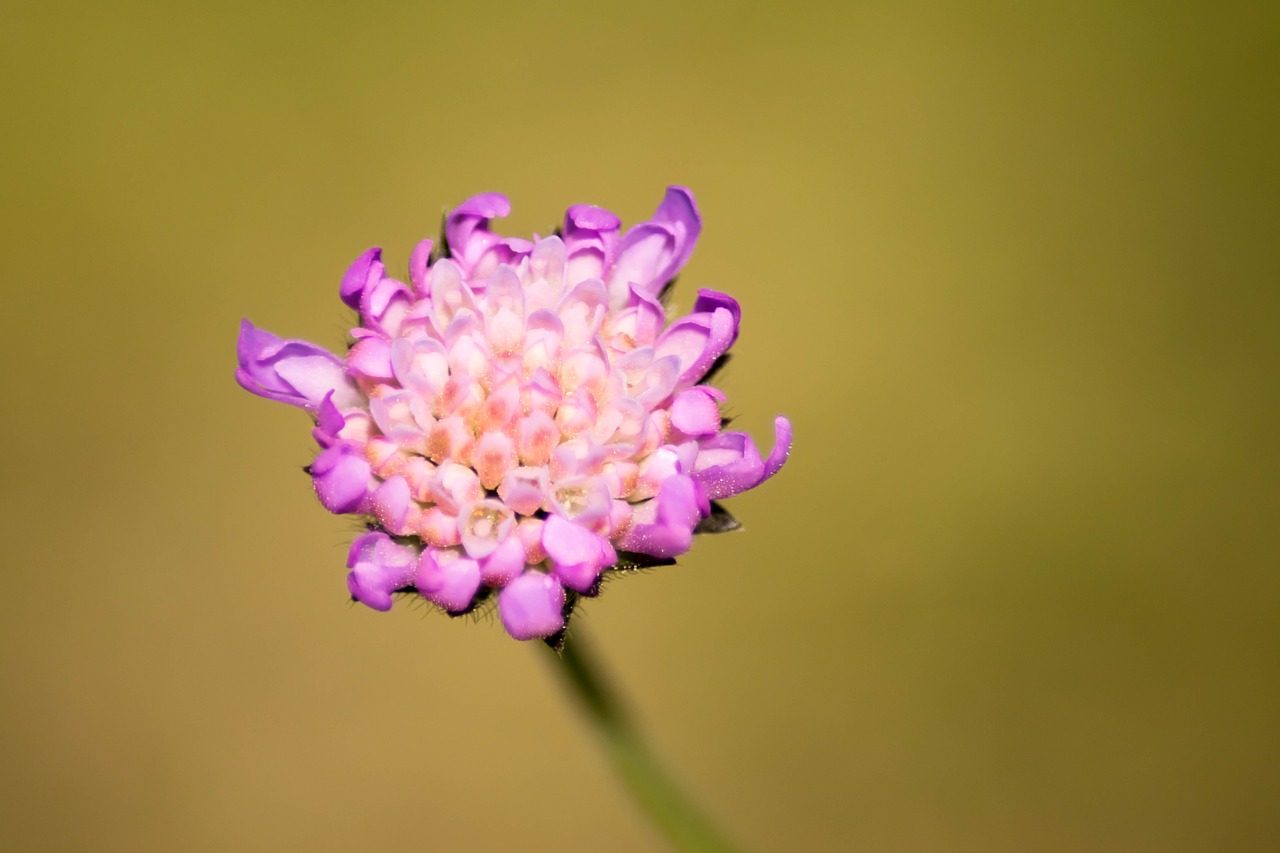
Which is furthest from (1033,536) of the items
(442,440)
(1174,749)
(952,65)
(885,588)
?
(442,440)

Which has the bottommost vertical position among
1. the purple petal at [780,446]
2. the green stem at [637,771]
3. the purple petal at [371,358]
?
the green stem at [637,771]

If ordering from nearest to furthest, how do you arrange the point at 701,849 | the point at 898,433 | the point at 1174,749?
the point at 701,849 → the point at 1174,749 → the point at 898,433

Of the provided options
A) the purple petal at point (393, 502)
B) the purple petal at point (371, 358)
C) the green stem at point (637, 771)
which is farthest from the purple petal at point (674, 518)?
the green stem at point (637, 771)

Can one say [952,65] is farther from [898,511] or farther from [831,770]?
[831,770]

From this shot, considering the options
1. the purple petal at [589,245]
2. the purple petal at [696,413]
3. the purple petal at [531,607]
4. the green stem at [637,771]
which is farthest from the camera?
the green stem at [637,771]

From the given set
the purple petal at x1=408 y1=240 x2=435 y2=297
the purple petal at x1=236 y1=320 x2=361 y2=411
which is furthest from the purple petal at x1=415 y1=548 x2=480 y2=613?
the purple petal at x1=408 y1=240 x2=435 y2=297

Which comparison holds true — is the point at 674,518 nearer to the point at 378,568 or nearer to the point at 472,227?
the point at 378,568

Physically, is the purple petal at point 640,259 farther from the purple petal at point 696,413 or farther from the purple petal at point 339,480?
the purple petal at point 339,480

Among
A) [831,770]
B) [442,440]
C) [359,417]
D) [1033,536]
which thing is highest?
[359,417]

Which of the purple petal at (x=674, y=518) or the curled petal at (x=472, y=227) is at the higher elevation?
the curled petal at (x=472, y=227)
